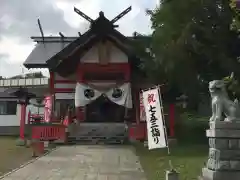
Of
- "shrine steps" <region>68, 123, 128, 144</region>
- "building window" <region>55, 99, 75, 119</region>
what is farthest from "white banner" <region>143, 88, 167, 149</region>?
"building window" <region>55, 99, 75, 119</region>

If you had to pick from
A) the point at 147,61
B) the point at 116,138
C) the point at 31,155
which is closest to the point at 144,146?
the point at 116,138

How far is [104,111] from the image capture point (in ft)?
98.4

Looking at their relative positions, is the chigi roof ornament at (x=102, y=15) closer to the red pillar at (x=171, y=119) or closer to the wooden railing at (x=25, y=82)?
the red pillar at (x=171, y=119)

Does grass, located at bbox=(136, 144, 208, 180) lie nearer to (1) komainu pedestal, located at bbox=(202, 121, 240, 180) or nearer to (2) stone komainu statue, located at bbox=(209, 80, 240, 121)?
(1) komainu pedestal, located at bbox=(202, 121, 240, 180)

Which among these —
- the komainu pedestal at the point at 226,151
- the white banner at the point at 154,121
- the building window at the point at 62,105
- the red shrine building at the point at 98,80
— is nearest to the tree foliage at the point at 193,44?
the red shrine building at the point at 98,80

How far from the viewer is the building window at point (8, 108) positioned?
35.3m

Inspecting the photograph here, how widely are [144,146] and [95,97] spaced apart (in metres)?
5.91

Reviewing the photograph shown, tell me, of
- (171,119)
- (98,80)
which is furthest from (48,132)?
(171,119)

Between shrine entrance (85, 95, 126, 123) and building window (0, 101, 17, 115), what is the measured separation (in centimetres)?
909

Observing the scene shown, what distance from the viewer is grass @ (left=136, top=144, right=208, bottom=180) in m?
12.7

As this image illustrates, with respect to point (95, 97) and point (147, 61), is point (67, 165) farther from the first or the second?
Result: point (95, 97)

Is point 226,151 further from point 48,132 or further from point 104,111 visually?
point 104,111

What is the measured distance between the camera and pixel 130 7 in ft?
100

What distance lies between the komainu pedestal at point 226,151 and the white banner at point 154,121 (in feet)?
4.94
